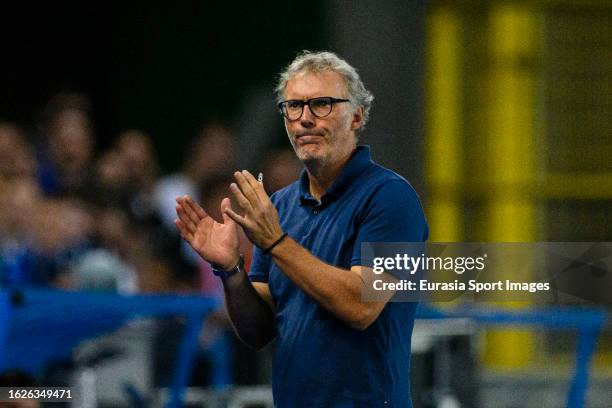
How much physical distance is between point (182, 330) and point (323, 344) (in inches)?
139

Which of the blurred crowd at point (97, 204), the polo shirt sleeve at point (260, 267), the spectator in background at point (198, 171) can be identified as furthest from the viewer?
the spectator in background at point (198, 171)

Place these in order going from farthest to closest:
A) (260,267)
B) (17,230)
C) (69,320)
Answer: (17,230)
(69,320)
(260,267)

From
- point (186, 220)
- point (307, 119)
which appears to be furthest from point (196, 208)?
point (307, 119)

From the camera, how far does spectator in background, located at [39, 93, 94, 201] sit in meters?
9.14

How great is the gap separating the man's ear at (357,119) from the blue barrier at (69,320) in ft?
6.12

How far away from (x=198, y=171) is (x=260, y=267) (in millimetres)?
5272

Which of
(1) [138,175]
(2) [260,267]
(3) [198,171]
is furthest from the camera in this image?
(3) [198,171]

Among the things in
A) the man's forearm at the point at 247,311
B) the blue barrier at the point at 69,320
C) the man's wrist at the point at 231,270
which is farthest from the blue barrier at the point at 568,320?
the man's wrist at the point at 231,270

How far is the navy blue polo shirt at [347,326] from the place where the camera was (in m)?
4.29

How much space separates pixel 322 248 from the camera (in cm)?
438

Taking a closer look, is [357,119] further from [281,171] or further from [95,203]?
[281,171]

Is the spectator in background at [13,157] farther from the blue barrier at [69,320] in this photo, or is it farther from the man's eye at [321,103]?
the man's eye at [321,103]

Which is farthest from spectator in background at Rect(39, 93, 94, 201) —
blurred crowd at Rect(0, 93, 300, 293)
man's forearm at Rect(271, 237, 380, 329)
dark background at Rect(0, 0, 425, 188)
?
man's forearm at Rect(271, 237, 380, 329)

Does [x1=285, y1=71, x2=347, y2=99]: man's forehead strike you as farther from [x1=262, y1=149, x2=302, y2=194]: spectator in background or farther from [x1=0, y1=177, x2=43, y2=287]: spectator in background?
[x1=262, y1=149, x2=302, y2=194]: spectator in background
